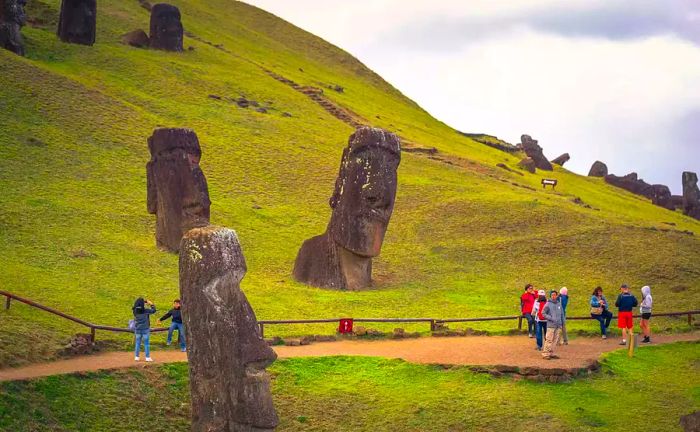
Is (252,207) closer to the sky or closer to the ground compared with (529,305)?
closer to the sky

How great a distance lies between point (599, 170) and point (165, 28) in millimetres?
44225

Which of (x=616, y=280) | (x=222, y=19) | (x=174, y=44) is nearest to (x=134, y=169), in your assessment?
(x=616, y=280)

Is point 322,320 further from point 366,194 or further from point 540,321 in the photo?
point 366,194

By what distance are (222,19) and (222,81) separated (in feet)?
102

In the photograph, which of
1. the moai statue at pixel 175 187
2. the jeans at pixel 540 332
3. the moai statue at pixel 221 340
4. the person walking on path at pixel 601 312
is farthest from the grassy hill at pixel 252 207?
the moai statue at pixel 221 340

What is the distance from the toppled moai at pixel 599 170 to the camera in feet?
353

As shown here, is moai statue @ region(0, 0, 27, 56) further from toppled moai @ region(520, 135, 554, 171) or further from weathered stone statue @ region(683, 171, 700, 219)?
weathered stone statue @ region(683, 171, 700, 219)

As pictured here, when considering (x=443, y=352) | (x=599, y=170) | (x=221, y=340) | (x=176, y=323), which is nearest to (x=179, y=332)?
(x=176, y=323)

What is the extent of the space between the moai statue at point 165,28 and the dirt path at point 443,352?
2051 inches

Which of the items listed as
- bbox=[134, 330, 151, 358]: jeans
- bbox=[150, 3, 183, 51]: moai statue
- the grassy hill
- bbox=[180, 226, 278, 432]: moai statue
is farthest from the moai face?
bbox=[150, 3, 183, 51]: moai statue

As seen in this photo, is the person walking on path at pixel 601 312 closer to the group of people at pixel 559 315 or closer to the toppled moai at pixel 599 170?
the group of people at pixel 559 315

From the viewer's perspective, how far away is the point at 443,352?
33.8m

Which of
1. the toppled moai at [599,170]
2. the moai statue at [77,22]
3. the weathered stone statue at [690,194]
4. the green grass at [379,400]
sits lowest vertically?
the green grass at [379,400]

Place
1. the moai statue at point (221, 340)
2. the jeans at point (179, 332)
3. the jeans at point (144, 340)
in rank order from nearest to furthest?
1. the moai statue at point (221, 340)
2. the jeans at point (144, 340)
3. the jeans at point (179, 332)
